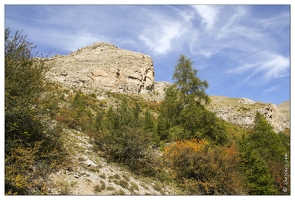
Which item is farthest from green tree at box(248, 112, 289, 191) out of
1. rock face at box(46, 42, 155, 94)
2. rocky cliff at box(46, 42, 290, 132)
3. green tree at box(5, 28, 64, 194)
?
rock face at box(46, 42, 155, 94)

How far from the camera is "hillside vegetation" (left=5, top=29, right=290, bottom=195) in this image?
8047 mm

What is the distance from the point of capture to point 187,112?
18.0 meters

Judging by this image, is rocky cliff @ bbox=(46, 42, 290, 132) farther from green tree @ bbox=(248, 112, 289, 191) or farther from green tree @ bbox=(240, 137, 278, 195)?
green tree @ bbox=(240, 137, 278, 195)

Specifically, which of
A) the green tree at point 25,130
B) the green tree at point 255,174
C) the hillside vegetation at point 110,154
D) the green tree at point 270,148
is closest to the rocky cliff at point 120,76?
the green tree at point 270,148

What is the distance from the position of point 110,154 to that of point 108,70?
135 feet

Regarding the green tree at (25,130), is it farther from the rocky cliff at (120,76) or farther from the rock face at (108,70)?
the rock face at (108,70)

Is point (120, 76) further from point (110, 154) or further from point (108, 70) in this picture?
point (110, 154)

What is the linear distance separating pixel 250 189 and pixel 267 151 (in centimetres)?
742

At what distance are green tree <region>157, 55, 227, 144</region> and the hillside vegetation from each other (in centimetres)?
8

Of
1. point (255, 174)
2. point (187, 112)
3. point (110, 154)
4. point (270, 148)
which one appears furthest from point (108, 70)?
point (255, 174)

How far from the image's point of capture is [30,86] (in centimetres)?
885

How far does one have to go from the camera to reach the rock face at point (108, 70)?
168ft
